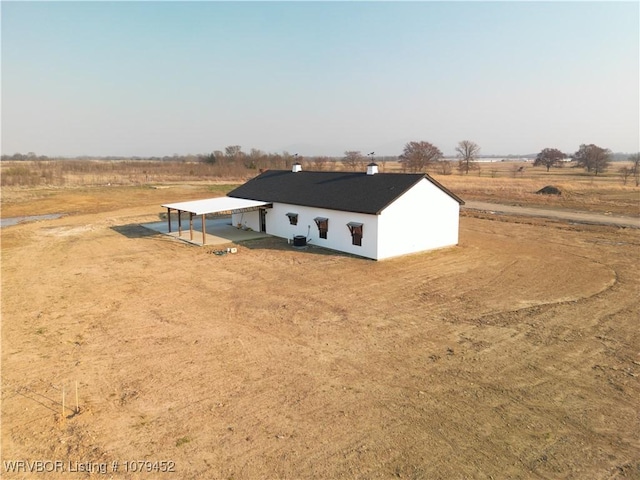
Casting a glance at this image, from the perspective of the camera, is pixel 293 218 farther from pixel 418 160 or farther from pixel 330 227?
pixel 418 160

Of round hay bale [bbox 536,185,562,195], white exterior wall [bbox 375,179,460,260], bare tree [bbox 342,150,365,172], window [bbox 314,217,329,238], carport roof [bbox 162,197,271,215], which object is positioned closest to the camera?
white exterior wall [bbox 375,179,460,260]

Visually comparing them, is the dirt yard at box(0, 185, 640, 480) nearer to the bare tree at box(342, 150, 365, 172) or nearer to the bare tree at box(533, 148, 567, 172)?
the bare tree at box(342, 150, 365, 172)

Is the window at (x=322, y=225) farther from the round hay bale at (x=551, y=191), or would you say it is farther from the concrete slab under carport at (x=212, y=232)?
Result: the round hay bale at (x=551, y=191)

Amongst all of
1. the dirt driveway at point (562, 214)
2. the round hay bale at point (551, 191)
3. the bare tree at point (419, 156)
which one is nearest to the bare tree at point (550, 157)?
the bare tree at point (419, 156)

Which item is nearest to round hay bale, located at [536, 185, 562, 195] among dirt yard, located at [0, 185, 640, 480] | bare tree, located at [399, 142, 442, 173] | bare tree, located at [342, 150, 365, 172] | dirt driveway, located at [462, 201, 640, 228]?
dirt driveway, located at [462, 201, 640, 228]

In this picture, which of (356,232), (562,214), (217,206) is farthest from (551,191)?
(217,206)

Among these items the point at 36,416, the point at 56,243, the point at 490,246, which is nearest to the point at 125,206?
the point at 56,243
